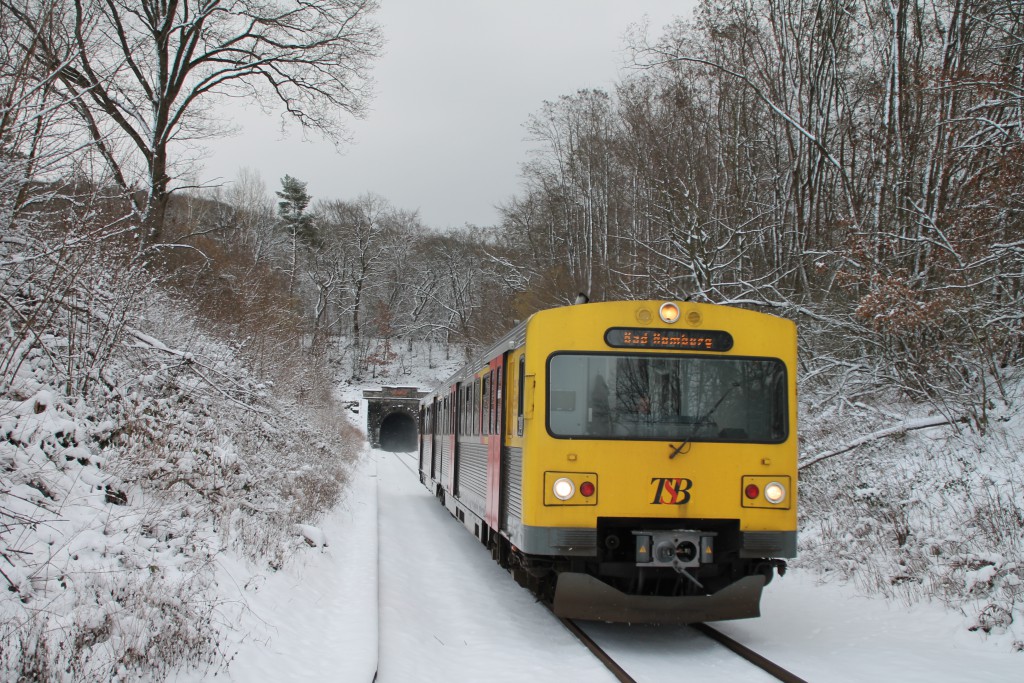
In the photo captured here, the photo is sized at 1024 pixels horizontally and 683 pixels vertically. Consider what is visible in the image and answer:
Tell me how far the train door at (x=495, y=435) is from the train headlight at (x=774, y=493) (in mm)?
2642

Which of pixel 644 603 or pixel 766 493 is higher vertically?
pixel 766 493

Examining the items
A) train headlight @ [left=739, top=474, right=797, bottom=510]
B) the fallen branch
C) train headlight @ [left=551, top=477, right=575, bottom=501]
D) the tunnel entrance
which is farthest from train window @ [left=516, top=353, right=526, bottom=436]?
the tunnel entrance

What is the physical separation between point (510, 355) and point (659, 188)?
1244cm

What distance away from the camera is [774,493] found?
7.32m

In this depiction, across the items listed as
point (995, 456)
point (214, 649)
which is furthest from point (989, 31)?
point (214, 649)

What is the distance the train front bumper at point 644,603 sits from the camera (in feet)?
22.8

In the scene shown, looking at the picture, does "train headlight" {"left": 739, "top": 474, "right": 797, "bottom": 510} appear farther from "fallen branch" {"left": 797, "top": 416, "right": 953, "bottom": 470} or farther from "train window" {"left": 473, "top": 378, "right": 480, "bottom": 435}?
"fallen branch" {"left": 797, "top": 416, "right": 953, "bottom": 470}

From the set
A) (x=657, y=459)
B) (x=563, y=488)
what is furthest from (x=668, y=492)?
(x=563, y=488)

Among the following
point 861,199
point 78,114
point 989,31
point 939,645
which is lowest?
point 939,645

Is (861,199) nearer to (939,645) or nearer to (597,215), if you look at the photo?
(939,645)

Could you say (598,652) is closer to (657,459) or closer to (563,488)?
Answer: (563,488)

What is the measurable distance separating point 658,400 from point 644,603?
1619mm

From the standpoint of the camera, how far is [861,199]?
17000 millimetres

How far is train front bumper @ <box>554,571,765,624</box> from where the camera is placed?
6.95 meters
